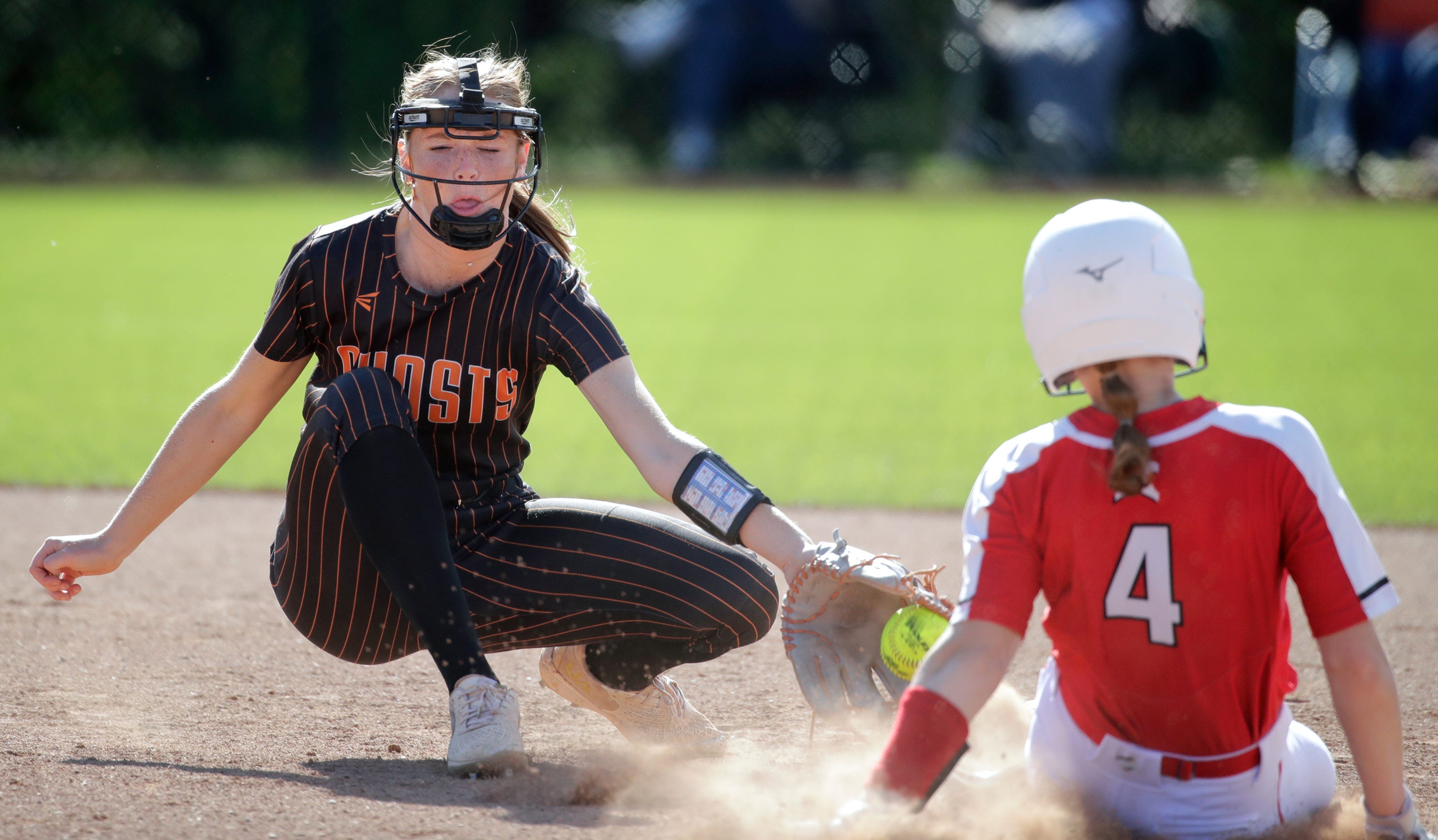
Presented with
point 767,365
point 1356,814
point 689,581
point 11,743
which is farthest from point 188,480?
point 767,365

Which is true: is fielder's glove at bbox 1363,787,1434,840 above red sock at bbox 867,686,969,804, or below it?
below

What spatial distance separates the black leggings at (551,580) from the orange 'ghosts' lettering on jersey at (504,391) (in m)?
0.18

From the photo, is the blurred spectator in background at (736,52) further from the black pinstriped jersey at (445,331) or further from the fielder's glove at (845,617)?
the fielder's glove at (845,617)

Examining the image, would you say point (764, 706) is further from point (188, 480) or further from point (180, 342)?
point (180, 342)

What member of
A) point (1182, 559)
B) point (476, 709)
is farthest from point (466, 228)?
point (1182, 559)

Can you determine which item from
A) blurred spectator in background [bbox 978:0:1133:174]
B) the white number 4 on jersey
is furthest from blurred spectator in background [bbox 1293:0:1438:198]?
the white number 4 on jersey

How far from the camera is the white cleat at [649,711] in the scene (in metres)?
2.86

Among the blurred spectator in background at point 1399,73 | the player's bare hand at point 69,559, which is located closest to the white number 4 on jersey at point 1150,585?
the player's bare hand at point 69,559

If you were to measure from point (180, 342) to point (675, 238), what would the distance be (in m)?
6.85

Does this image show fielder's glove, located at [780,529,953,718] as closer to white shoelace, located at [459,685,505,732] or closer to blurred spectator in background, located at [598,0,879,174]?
white shoelace, located at [459,685,505,732]

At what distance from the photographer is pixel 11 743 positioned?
108 inches

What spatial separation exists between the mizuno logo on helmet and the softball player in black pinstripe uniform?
34.1 inches

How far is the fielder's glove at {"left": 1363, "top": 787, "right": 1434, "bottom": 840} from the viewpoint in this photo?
1.99m

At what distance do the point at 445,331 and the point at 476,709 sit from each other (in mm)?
753
